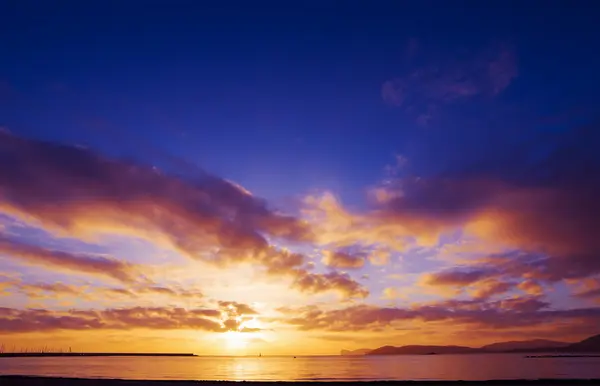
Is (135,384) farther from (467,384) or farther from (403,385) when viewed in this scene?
(467,384)

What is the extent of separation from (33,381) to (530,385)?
70.6m

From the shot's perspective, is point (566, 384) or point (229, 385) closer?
point (566, 384)

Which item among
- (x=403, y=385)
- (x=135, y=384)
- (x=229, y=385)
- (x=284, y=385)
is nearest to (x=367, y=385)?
(x=403, y=385)

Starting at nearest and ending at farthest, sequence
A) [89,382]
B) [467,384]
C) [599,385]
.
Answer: [599,385], [467,384], [89,382]

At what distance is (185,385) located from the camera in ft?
249

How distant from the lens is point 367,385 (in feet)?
240

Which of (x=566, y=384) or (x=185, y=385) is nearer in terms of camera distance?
(x=566, y=384)

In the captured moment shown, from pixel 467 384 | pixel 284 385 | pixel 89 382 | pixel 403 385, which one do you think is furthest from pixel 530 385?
pixel 89 382

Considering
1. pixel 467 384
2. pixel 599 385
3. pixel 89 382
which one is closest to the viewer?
pixel 599 385

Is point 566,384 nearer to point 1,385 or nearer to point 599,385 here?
point 599,385

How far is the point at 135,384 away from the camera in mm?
74812

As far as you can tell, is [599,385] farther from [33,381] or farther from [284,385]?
[33,381]

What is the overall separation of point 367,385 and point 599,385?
99.6 feet

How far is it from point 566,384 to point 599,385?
4566 mm
